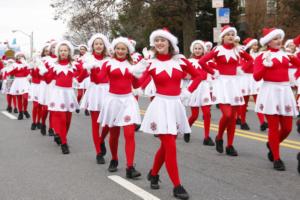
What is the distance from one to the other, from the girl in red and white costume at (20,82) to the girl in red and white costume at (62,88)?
221 inches

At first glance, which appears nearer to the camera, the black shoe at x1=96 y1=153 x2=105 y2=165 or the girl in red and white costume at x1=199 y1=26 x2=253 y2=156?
the black shoe at x1=96 y1=153 x2=105 y2=165

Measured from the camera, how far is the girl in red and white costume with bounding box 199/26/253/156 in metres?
8.86

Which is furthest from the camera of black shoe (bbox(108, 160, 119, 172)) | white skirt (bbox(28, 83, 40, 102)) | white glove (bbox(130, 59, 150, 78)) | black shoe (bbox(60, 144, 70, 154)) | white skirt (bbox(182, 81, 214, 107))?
white skirt (bbox(28, 83, 40, 102))

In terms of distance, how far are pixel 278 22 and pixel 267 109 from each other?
76.0 ft

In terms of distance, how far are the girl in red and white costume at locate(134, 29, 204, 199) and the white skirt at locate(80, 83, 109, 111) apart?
2.32 m

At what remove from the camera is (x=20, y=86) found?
15430mm

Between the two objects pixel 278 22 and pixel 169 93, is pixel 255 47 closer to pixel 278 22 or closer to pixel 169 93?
pixel 169 93

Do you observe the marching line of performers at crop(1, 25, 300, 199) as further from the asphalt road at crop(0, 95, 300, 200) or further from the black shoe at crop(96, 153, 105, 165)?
the asphalt road at crop(0, 95, 300, 200)

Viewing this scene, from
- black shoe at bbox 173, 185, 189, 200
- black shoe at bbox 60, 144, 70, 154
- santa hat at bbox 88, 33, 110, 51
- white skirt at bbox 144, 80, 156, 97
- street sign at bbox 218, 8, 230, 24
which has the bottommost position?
black shoe at bbox 173, 185, 189, 200

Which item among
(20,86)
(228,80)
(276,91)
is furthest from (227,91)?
(20,86)

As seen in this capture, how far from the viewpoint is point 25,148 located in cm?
1018

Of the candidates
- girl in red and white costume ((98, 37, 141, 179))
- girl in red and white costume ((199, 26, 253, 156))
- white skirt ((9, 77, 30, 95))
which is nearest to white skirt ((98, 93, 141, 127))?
girl in red and white costume ((98, 37, 141, 179))

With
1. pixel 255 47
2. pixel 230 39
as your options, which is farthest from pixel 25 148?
pixel 255 47

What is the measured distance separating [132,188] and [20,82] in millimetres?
9658
